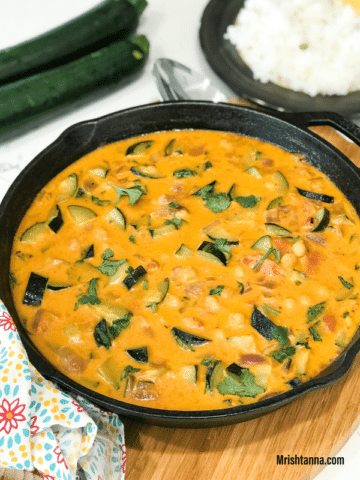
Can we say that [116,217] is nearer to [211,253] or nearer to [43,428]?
[211,253]

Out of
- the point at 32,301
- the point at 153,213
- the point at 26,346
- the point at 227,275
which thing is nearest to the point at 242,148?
the point at 153,213

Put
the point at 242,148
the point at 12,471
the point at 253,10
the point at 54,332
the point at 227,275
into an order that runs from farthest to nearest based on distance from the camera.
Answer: the point at 253,10, the point at 242,148, the point at 227,275, the point at 54,332, the point at 12,471

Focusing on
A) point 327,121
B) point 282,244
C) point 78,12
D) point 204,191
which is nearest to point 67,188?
point 204,191

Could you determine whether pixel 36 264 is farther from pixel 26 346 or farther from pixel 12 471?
pixel 12 471

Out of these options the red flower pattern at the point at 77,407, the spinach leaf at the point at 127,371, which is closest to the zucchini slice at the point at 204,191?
the spinach leaf at the point at 127,371

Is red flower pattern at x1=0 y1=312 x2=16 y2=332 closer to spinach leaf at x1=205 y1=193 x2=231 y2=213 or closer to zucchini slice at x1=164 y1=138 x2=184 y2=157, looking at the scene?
spinach leaf at x1=205 y1=193 x2=231 y2=213

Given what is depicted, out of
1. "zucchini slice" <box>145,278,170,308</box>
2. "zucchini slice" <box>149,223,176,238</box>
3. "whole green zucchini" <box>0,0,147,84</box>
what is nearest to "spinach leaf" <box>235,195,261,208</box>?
Result: "zucchini slice" <box>149,223,176,238</box>

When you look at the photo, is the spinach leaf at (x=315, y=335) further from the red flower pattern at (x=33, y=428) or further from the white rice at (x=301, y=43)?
the white rice at (x=301, y=43)
